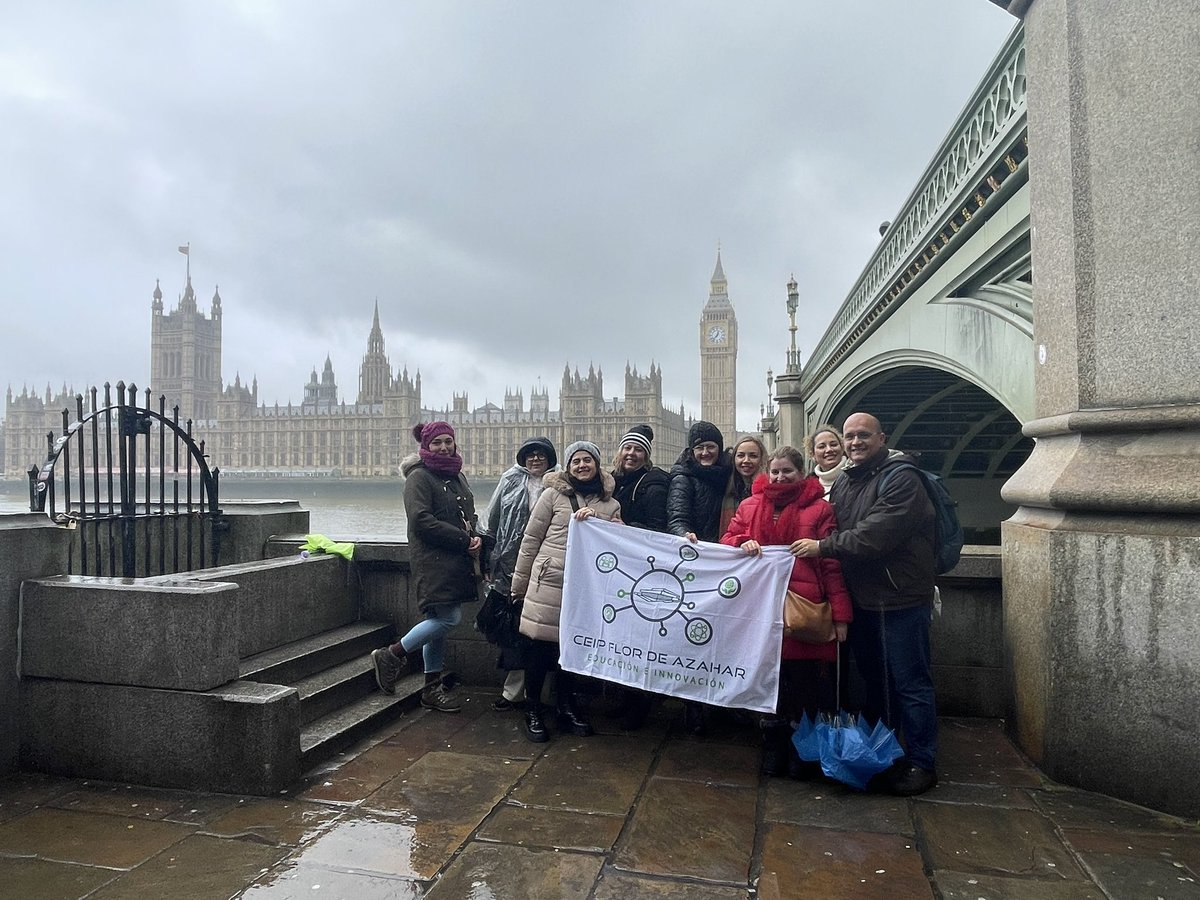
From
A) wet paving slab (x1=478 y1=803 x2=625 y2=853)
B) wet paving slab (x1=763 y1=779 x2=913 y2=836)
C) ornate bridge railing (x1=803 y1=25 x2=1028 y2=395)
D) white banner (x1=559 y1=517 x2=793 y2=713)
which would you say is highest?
ornate bridge railing (x1=803 y1=25 x2=1028 y2=395)

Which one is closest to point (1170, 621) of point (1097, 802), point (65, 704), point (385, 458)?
point (1097, 802)

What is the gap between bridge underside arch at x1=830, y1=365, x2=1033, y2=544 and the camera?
56.4 ft

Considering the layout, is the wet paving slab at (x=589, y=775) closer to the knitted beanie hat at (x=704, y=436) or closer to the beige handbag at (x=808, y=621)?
the beige handbag at (x=808, y=621)

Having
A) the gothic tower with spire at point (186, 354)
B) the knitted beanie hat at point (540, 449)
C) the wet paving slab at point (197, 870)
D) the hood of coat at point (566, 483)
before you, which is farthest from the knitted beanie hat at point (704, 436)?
the gothic tower with spire at point (186, 354)

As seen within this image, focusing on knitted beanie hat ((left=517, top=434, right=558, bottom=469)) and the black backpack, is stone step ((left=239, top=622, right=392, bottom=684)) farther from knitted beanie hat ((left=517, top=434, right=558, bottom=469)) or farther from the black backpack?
the black backpack

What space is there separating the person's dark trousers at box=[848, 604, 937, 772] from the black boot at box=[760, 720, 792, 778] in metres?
0.46

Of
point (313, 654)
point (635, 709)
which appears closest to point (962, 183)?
point (635, 709)

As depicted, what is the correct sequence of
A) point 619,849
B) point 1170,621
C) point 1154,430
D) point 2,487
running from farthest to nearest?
1. point 2,487
2. point 1154,430
3. point 1170,621
4. point 619,849

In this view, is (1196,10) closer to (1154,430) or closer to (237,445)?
(1154,430)

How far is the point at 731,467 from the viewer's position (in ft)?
14.4

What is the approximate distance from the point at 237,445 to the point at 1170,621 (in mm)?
112597

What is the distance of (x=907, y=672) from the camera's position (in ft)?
11.4

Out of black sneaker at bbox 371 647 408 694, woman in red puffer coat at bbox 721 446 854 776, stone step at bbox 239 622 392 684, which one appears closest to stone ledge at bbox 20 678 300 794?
stone step at bbox 239 622 392 684

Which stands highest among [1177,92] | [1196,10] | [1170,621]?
[1196,10]
